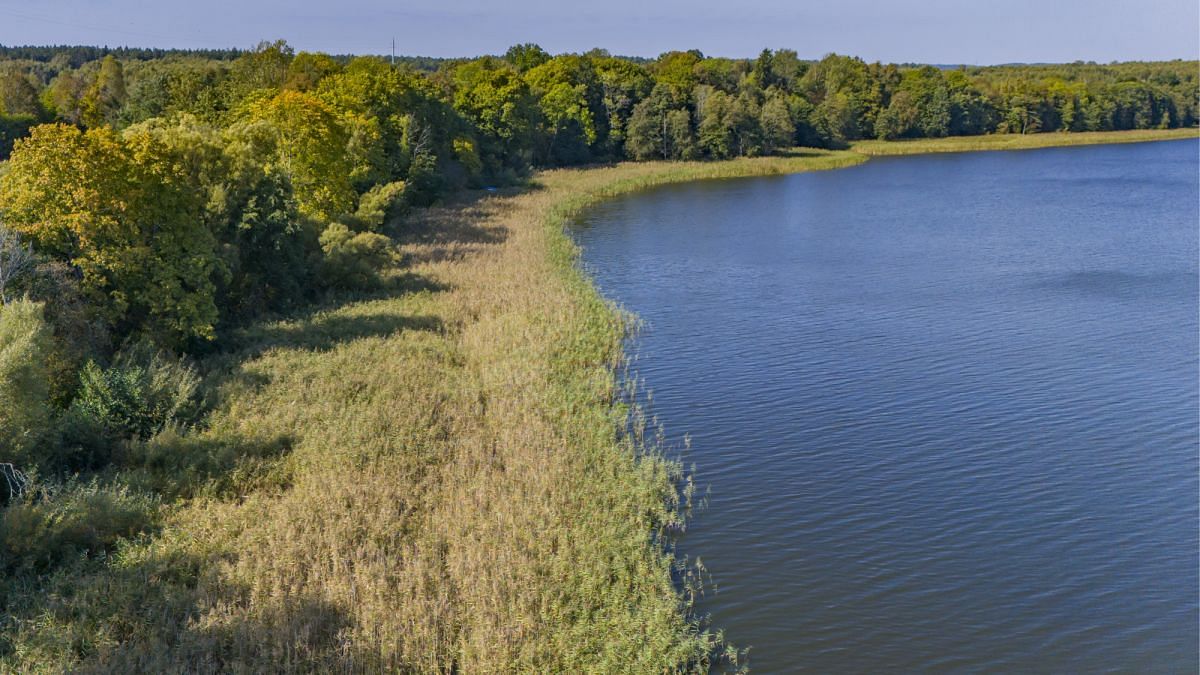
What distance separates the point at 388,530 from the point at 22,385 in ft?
23.1

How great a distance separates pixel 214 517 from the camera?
47.9 feet

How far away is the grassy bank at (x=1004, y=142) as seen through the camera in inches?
4387

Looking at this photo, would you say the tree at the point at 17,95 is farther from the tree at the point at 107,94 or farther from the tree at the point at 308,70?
the tree at the point at 308,70

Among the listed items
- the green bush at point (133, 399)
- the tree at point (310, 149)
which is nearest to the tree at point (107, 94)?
the tree at point (310, 149)

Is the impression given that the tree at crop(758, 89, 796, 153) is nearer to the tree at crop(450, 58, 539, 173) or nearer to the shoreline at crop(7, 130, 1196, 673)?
the tree at crop(450, 58, 539, 173)

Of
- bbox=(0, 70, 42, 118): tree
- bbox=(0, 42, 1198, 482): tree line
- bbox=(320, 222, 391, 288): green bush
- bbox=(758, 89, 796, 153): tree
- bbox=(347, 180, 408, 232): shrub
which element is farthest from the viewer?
bbox=(758, 89, 796, 153): tree

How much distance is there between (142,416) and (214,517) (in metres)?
4.98

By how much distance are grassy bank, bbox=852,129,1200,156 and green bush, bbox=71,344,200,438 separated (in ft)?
329

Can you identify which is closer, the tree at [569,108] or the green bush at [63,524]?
the green bush at [63,524]

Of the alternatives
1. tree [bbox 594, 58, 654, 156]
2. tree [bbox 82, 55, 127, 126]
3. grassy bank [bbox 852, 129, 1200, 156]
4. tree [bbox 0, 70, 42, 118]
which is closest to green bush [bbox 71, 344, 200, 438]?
tree [bbox 82, 55, 127, 126]

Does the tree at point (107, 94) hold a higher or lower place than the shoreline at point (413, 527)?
higher

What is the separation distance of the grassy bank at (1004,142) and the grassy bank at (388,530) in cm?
9616

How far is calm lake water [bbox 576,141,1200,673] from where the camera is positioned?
42.0ft

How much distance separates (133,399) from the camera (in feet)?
60.1
